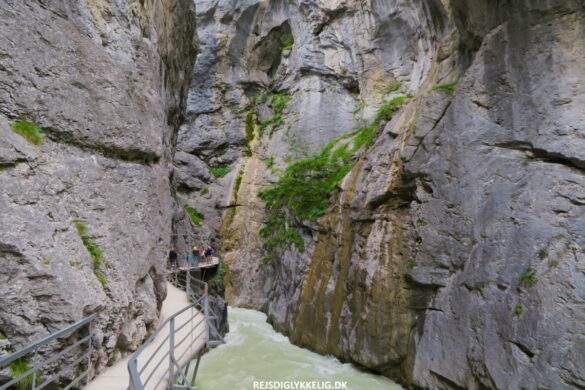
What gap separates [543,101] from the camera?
22.7ft

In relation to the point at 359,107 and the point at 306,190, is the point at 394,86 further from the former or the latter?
the point at 306,190

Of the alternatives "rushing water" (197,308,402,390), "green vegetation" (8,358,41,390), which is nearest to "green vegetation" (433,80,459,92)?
"rushing water" (197,308,402,390)

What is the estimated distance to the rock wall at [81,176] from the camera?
4.48 meters

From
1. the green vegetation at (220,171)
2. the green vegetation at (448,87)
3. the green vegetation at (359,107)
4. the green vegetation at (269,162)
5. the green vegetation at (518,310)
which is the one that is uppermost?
the green vegetation at (359,107)

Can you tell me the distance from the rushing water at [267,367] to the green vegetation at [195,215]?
31.5ft

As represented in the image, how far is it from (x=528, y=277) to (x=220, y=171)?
19971mm

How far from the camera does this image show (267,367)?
31.4 feet

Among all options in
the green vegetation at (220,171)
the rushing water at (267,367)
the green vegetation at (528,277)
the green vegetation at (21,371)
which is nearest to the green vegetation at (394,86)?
the green vegetation at (220,171)

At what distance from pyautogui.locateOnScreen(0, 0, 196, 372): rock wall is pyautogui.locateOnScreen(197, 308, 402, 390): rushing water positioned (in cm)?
302

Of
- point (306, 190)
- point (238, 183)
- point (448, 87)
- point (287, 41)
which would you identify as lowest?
point (306, 190)

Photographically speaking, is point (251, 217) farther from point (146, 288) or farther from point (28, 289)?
point (28, 289)

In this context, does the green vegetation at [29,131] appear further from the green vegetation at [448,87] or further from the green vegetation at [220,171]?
the green vegetation at [220,171]

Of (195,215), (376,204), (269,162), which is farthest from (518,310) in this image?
(195,215)

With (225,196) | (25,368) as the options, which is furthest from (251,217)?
(25,368)
